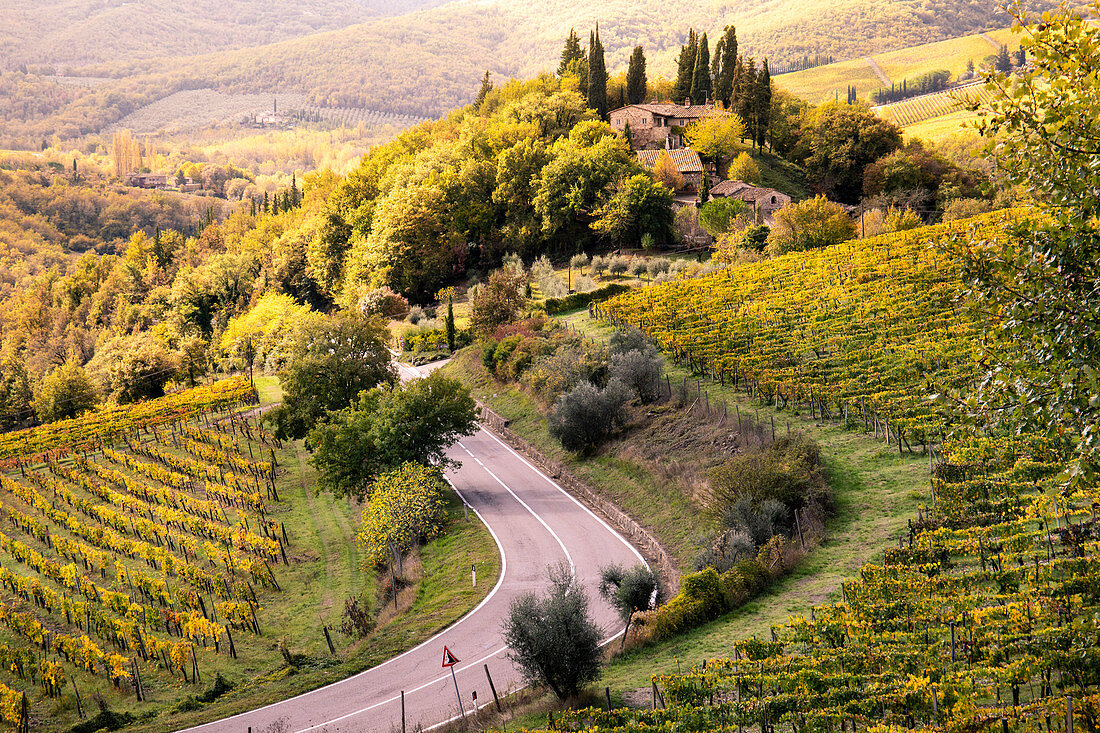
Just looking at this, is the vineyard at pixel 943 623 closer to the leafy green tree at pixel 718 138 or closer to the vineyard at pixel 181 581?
the vineyard at pixel 181 581

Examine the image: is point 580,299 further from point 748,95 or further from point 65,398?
point 748,95

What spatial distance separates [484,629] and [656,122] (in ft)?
288

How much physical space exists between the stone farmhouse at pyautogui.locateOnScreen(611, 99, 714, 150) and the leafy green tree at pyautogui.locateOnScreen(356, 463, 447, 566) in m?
73.7

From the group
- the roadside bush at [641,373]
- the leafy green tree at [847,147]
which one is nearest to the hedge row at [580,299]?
the roadside bush at [641,373]

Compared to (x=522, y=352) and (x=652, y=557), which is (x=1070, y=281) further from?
(x=522, y=352)

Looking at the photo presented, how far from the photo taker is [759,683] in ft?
51.9

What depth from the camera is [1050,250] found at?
11141 millimetres

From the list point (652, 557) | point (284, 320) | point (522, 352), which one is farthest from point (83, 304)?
point (652, 557)

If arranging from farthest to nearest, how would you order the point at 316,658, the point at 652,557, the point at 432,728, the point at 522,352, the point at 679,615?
the point at 522,352 → the point at 652,557 → the point at 316,658 → the point at 679,615 → the point at 432,728

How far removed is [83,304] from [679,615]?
16235cm

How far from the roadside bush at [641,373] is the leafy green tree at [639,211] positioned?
3867cm

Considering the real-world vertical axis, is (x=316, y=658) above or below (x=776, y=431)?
below

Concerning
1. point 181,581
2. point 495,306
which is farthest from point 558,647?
point 495,306

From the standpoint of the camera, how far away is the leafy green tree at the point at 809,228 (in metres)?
69.2
